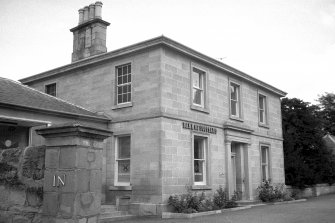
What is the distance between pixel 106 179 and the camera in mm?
15742

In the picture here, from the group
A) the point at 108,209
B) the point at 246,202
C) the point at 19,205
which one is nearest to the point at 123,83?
the point at 108,209

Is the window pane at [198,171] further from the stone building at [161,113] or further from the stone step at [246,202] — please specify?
the stone step at [246,202]

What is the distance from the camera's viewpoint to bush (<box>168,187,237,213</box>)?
13.8 meters

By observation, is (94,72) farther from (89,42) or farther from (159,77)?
(159,77)

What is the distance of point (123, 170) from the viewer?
15453 millimetres

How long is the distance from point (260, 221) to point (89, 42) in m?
11.9

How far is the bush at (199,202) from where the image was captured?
13781mm

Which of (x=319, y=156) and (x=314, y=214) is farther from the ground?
(x=319, y=156)

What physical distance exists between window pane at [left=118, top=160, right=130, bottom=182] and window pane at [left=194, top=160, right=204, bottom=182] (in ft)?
9.13

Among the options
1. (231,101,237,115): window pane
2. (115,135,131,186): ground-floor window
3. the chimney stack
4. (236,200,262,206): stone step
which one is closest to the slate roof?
(115,135,131,186): ground-floor window

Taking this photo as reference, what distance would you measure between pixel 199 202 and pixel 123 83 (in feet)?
18.8

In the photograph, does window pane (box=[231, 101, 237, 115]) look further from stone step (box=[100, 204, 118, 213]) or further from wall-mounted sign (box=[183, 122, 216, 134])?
stone step (box=[100, 204, 118, 213])

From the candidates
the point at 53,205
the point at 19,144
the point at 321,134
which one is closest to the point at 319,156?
the point at 321,134

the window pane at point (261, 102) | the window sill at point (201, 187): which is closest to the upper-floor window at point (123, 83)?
the window sill at point (201, 187)
